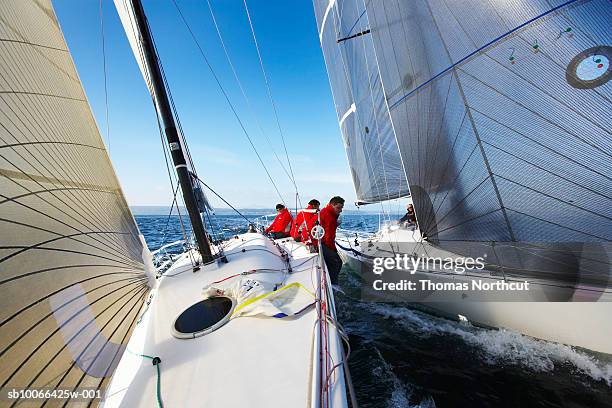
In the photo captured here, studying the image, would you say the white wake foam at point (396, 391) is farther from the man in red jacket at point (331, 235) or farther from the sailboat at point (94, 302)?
the man in red jacket at point (331, 235)

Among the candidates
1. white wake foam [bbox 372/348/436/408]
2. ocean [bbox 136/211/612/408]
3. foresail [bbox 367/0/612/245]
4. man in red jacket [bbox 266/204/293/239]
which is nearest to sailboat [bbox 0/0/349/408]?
white wake foam [bbox 372/348/436/408]

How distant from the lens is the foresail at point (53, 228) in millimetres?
957

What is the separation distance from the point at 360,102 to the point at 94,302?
679 centimetres

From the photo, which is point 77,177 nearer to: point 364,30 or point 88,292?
point 88,292

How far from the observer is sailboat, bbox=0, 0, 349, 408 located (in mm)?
1000

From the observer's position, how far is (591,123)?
1.90 meters

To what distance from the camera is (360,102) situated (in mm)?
6555

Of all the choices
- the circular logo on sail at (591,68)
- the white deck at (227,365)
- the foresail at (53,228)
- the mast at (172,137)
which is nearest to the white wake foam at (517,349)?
the white deck at (227,365)

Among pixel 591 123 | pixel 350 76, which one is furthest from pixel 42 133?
pixel 350 76

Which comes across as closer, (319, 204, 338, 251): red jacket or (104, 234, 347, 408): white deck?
(104, 234, 347, 408): white deck

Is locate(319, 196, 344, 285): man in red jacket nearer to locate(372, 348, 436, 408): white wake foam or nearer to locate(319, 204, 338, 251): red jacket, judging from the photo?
locate(319, 204, 338, 251): red jacket

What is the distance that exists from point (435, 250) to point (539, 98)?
2.26 m

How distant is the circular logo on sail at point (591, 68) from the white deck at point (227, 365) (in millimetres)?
2776

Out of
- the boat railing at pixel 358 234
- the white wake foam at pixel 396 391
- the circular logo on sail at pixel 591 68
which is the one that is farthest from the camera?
the boat railing at pixel 358 234
